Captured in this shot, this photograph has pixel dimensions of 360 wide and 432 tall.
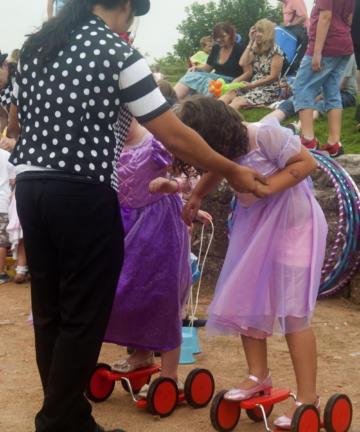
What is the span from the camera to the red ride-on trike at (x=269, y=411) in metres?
2.65

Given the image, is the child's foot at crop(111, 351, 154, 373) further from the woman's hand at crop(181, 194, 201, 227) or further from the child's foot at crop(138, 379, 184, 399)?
the woman's hand at crop(181, 194, 201, 227)

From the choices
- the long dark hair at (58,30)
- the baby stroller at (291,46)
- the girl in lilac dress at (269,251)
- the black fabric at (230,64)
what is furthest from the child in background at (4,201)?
the long dark hair at (58,30)

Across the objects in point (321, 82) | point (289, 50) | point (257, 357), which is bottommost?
point (257, 357)

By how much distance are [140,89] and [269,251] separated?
983mm

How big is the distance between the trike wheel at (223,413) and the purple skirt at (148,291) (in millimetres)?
435

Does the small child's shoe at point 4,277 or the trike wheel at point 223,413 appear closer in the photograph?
the trike wheel at point 223,413

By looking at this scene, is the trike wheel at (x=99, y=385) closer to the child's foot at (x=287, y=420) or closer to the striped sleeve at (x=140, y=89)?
the child's foot at (x=287, y=420)

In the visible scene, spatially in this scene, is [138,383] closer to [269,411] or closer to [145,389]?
[145,389]

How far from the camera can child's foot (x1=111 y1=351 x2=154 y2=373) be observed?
3.28m

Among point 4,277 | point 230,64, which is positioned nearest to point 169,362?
point 4,277

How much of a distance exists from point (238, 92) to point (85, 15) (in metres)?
5.66

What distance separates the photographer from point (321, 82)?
5.98 m

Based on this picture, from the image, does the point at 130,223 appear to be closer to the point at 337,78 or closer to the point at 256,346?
the point at 256,346

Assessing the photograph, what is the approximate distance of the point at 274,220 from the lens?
278 centimetres
